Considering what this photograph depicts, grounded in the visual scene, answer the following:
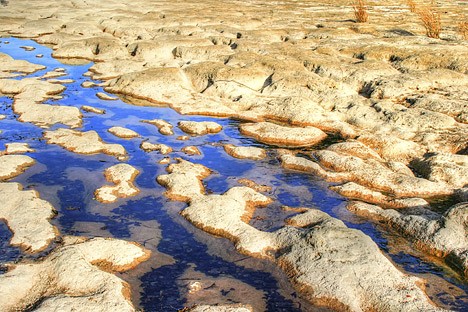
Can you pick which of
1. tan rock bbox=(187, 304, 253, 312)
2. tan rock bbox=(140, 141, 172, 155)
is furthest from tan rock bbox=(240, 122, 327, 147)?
tan rock bbox=(187, 304, 253, 312)

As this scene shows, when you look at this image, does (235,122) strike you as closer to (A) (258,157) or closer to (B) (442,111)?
(A) (258,157)

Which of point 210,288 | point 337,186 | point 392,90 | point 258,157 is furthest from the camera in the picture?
point 392,90

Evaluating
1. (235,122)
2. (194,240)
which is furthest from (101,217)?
(235,122)

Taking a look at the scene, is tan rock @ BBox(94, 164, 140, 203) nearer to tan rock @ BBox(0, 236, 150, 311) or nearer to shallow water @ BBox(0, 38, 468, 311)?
shallow water @ BBox(0, 38, 468, 311)

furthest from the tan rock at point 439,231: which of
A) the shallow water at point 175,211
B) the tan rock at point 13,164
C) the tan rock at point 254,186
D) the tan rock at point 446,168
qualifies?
the tan rock at point 13,164

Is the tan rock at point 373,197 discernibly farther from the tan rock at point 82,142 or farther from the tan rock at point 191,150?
the tan rock at point 82,142

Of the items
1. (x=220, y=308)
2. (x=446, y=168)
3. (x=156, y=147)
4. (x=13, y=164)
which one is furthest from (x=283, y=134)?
(x=220, y=308)
